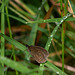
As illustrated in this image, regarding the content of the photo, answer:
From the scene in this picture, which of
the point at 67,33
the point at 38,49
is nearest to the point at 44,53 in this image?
the point at 38,49

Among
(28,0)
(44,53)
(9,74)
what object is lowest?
(9,74)

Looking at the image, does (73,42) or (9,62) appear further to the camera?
(73,42)

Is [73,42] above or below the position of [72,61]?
above

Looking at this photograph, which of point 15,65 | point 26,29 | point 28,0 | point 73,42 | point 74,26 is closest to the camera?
point 15,65

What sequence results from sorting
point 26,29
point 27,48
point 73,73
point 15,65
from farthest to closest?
1. point 26,29
2. point 73,73
3. point 27,48
4. point 15,65

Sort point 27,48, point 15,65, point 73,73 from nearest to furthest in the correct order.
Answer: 1. point 15,65
2. point 27,48
3. point 73,73

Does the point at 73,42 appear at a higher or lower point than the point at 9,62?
lower

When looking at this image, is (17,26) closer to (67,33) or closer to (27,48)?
(67,33)

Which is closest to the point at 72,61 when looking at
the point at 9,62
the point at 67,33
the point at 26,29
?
the point at 67,33

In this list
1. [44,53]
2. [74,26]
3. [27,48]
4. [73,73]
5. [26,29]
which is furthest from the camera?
[26,29]

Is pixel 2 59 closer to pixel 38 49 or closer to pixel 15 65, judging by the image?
pixel 15 65
